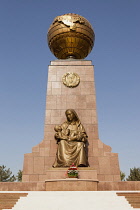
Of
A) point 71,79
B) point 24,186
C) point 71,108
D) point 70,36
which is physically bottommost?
point 24,186

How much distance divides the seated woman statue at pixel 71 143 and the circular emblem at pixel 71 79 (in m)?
2.75

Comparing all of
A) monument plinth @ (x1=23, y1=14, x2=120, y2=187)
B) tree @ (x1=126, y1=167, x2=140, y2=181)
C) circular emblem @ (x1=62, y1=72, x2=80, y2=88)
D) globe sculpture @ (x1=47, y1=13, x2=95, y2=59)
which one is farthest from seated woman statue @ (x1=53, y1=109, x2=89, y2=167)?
tree @ (x1=126, y1=167, x2=140, y2=181)

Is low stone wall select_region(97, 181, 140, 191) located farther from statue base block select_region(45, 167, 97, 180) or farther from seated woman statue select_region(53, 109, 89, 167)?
seated woman statue select_region(53, 109, 89, 167)

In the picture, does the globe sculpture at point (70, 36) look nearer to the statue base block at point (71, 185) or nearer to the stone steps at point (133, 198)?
the statue base block at point (71, 185)

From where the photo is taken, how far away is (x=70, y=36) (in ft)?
50.0

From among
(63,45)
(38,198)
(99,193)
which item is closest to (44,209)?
(38,198)

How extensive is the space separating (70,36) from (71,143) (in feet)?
25.6

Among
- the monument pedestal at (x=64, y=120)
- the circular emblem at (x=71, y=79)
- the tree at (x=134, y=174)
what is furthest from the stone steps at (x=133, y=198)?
the tree at (x=134, y=174)

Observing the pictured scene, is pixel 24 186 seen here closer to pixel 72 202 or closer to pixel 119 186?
pixel 72 202

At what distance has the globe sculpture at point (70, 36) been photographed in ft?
49.8

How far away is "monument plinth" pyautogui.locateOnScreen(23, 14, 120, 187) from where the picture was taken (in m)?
11.8

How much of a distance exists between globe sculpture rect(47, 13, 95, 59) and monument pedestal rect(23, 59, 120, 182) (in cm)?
101

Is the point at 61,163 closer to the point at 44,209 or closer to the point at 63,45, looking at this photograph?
the point at 44,209

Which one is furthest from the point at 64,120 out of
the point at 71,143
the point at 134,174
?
the point at 134,174
